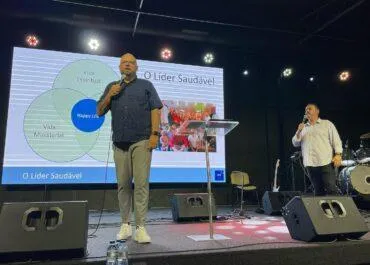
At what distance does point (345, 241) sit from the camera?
2596mm

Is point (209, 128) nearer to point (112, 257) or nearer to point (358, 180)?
point (112, 257)

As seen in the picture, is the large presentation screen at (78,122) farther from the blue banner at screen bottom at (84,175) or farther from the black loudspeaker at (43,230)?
the black loudspeaker at (43,230)

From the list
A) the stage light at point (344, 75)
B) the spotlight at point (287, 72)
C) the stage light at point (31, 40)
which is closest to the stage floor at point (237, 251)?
the stage light at point (31, 40)

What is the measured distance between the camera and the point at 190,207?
171 inches

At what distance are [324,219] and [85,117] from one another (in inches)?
164

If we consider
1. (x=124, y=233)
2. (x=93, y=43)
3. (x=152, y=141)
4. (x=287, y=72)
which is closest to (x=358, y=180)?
(x=287, y=72)

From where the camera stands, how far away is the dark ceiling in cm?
567

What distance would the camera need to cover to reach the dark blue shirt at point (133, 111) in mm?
2783

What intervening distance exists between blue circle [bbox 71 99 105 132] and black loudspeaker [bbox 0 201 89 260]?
343cm

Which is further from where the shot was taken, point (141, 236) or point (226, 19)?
point (226, 19)

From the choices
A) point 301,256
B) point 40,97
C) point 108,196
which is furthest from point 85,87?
point 301,256

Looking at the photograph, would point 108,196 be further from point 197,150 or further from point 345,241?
point 345,241

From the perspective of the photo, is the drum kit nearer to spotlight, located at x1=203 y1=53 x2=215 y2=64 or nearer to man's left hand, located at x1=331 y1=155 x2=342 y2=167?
man's left hand, located at x1=331 y1=155 x2=342 y2=167

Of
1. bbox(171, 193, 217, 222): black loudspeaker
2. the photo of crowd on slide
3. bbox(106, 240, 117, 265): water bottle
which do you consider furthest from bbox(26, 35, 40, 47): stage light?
bbox(106, 240, 117, 265): water bottle
